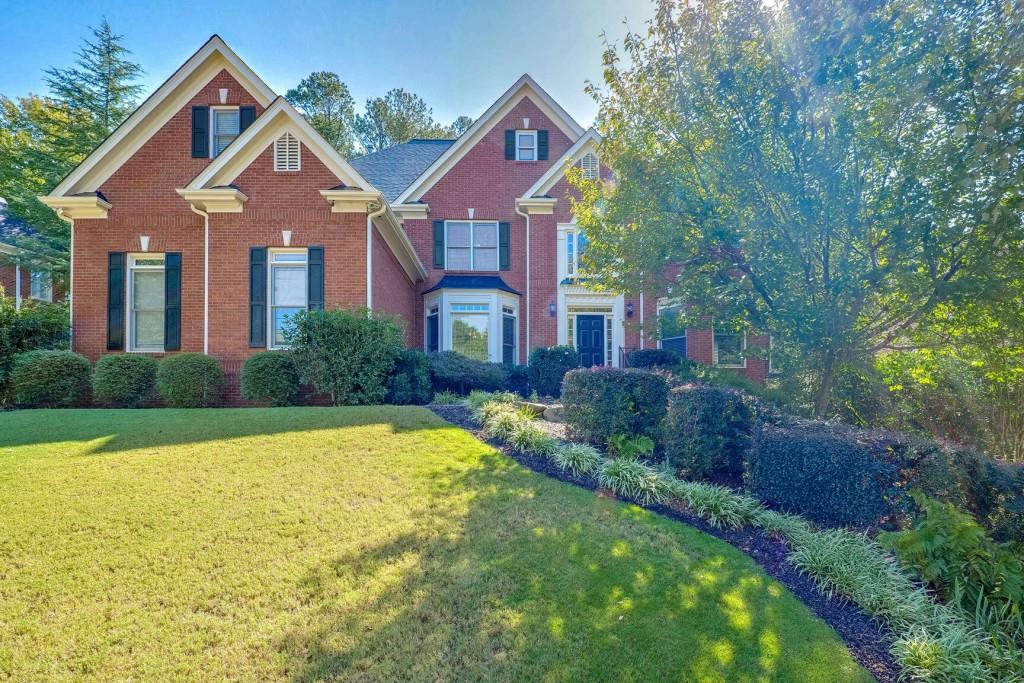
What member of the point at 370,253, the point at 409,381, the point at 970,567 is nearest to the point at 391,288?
the point at 370,253

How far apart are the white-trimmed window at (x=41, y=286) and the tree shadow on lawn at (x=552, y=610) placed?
23.1 meters

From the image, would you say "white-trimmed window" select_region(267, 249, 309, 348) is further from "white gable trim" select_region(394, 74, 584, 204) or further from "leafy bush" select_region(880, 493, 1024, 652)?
"leafy bush" select_region(880, 493, 1024, 652)

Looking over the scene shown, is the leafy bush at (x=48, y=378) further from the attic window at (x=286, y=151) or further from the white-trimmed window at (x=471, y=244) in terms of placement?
the white-trimmed window at (x=471, y=244)

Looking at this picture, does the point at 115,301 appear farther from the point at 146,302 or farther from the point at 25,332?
the point at 25,332

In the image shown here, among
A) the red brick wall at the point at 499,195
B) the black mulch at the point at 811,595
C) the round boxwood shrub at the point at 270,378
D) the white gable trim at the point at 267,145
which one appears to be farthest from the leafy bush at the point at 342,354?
the red brick wall at the point at 499,195

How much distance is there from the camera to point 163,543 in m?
3.96

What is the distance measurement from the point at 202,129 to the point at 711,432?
496 inches

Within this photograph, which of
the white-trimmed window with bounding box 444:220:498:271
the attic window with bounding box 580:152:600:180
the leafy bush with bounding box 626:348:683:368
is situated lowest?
the leafy bush with bounding box 626:348:683:368

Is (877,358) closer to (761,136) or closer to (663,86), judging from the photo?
(761,136)

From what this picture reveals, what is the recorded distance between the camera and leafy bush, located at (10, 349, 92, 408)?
30.8 feet

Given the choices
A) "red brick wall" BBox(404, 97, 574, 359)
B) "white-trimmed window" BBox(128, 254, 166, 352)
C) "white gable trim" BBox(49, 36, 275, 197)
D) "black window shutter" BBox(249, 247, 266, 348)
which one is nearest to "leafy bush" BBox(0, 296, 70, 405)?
"white-trimmed window" BBox(128, 254, 166, 352)

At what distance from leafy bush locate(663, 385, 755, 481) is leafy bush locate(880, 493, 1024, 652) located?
182cm

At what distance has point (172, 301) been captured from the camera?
36.4ft

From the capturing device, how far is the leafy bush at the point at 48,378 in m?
9.40
